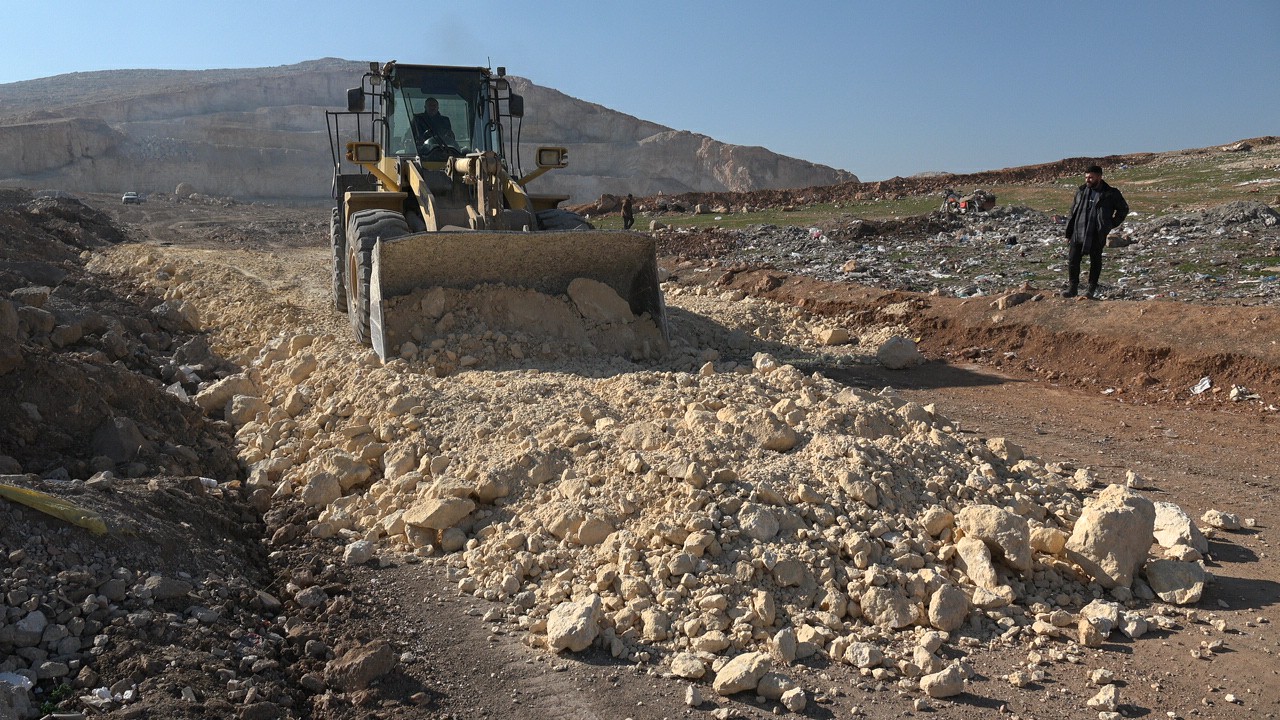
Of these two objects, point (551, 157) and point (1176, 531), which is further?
point (551, 157)

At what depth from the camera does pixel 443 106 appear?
10039 millimetres

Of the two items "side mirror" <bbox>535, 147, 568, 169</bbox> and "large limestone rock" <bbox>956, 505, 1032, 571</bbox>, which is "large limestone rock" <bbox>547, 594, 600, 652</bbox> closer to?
"large limestone rock" <bbox>956, 505, 1032, 571</bbox>

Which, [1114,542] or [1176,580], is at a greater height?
[1114,542]

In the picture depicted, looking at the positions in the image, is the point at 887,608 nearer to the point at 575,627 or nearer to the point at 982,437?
the point at 575,627

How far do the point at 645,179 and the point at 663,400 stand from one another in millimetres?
51644

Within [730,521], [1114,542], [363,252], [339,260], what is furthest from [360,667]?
[339,260]

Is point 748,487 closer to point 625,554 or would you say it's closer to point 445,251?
point 625,554

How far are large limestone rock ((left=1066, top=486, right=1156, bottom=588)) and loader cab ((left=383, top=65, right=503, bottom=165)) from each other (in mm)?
7172

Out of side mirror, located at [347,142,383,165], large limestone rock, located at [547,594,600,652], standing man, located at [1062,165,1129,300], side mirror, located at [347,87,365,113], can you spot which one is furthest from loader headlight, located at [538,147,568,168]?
large limestone rock, located at [547,594,600,652]

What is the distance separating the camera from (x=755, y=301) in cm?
1147

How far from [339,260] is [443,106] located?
7.09 ft

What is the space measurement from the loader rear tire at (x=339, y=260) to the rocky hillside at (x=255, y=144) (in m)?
33.8

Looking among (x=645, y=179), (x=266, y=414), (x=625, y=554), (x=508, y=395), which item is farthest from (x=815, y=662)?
(x=645, y=179)

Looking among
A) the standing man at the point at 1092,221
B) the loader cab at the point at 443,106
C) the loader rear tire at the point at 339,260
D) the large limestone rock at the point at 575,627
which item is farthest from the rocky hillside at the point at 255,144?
the large limestone rock at the point at 575,627
